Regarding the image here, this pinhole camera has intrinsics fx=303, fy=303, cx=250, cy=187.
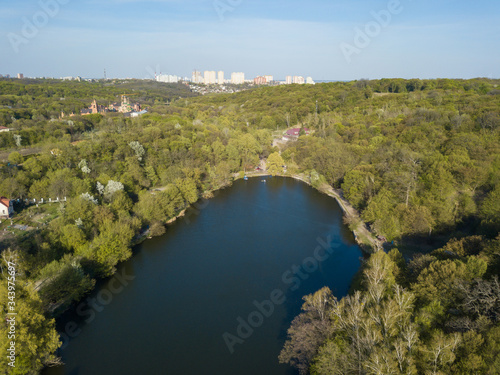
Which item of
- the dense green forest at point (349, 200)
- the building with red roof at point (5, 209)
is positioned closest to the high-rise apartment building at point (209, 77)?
the dense green forest at point (349, 200)

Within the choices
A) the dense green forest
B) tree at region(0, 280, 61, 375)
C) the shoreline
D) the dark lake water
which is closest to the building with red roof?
the dense green forest

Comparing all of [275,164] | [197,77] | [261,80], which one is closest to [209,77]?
[197,77]

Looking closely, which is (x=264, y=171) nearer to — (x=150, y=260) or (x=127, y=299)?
(x=150, y=260)

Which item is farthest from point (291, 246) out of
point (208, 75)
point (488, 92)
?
point (208, 75)

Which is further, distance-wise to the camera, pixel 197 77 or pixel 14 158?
pixel 197 77

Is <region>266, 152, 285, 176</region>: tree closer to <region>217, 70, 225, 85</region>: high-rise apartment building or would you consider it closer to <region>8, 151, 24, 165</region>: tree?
<region>8, 151, 24, 165</region>: tree

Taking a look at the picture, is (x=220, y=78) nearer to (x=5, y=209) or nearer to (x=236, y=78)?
(x=236, y=78)
